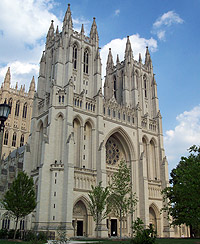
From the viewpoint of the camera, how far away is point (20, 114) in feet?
285

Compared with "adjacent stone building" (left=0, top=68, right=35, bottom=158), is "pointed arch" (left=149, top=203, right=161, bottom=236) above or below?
below

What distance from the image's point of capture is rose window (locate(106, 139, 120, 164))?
48.3 metres

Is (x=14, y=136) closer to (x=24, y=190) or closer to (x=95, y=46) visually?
(x=95, y=46)

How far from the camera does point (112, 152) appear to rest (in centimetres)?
4916

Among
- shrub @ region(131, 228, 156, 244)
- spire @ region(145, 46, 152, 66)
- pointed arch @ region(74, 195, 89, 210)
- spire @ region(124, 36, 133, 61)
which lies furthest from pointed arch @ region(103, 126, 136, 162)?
shrub @ region(131, 228, 156, 244)

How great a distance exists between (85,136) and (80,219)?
12385 mm

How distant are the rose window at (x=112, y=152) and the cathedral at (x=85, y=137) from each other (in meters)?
0.18

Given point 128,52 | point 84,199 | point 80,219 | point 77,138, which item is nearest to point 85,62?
point 128,52

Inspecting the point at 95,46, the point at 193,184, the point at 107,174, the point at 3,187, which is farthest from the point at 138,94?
the point at 193,184

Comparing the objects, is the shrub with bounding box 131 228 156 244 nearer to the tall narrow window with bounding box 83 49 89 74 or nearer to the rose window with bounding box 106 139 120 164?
the rose window with bounding box 106 139 120 164

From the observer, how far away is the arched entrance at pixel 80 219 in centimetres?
3885

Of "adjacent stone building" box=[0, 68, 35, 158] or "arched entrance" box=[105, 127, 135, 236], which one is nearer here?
"arched entrance" box=[105, 127, 135, 236]

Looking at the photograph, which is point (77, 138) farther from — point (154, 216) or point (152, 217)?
point (154, 216)

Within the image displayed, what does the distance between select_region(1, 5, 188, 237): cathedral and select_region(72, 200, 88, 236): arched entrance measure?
132mm
